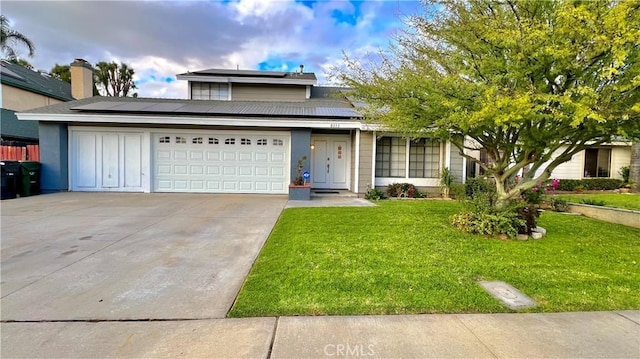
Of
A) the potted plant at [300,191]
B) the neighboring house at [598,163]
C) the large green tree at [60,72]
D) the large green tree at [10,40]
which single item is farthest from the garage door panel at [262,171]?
the large green tree at [60,72]

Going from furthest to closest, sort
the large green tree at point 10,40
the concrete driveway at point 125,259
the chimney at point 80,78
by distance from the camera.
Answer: the chimney at point 80,78 → the large green tree at point 10,40 → the concrete driveway at point 125,259

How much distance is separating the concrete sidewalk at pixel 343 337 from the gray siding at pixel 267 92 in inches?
605

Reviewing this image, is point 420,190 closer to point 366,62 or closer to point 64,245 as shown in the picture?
point 366,62

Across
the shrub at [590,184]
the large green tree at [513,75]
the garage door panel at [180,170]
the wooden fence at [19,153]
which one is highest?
the large green tree at [513,75]

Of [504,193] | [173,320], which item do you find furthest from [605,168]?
[173,320]

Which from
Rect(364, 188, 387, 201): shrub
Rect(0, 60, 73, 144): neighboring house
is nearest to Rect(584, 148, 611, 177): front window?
Rect(364, 188, 387, 201): shrub

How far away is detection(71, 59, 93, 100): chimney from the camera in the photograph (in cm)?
1925

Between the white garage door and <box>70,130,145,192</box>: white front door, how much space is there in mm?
748

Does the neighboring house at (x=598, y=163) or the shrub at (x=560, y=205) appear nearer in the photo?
the shrub at (x=560, y=205)

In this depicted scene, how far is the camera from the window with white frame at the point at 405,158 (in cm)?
1248

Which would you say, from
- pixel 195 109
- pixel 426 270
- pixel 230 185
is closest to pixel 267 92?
pixel 195 109

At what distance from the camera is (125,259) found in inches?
186

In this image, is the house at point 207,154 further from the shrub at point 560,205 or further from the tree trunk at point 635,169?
the tree trunk at point 635,169

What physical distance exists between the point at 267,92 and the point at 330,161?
6.66m
